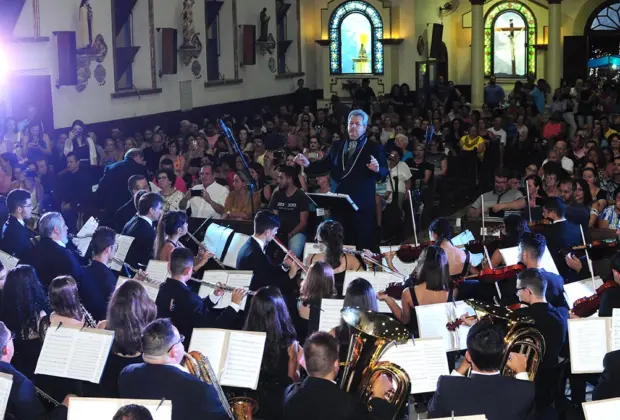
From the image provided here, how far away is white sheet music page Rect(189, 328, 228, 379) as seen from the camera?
579cm

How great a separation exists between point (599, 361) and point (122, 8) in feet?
44.5

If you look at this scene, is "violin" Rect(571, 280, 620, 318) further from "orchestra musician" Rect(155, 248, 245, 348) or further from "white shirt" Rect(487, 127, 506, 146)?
"white shirt" Rect(487, 127, 506, 146)

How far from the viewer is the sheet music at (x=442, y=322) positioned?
250 inches

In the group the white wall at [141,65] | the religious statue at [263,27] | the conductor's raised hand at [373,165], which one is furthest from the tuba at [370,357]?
the religious statue at [263,27]

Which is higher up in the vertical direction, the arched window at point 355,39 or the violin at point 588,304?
the arched window at point 355,39

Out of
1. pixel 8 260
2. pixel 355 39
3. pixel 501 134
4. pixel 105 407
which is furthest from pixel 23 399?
pixel 355 39

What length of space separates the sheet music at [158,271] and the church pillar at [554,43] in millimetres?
17621

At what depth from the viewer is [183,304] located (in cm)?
693

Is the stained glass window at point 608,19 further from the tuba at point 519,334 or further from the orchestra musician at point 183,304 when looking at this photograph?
the tuba at point 519,334

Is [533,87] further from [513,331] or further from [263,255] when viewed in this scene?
[513,331]

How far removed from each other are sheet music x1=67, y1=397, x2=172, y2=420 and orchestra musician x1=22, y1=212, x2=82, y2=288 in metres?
3.14

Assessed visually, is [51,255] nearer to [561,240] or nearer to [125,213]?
[125,213]

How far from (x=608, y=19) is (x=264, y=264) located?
68.2 ft

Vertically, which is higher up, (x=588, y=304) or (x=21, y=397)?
(x=588, y=304)
